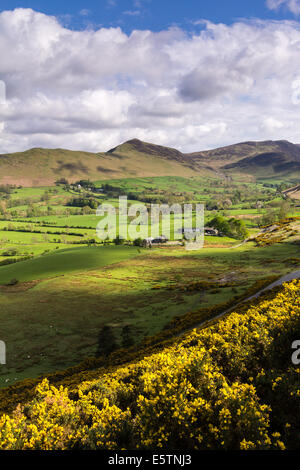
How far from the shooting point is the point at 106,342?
3141cm

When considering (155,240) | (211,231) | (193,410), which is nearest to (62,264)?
(155,240)

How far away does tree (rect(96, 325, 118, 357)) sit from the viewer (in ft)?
96.3

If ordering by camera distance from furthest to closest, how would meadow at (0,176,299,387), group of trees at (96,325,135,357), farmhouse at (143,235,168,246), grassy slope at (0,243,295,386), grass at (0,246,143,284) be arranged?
1. farmhouse at (143,235,168,246)
2. grass at (0,246,143,284)
3. meadow at (0,176,299,387)
4. grassy slope at (0,243,295,386)
5. group of trees at (96,325,135,357)

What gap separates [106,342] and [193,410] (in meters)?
24.2

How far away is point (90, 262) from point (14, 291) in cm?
2995

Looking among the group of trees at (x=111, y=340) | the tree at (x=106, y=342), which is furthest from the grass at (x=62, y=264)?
the group of trees at (x=111, y=340)

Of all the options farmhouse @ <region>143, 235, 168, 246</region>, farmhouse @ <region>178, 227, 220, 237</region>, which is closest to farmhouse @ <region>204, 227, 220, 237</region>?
farmhouse @ <region>178, 227, 220, 237</region>

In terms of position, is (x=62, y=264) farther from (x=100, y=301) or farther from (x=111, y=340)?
(x=111, y=340)

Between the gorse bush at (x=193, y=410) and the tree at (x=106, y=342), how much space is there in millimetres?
17158

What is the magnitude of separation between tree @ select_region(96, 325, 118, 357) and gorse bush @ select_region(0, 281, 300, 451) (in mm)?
17158

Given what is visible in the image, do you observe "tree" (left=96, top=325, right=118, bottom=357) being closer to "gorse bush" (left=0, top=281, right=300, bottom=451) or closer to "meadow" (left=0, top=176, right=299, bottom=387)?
"meadow" (left=0, top=176, right=299, bottom=387)

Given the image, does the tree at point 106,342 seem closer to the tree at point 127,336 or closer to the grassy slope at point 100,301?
the grassy slope at point 100,301

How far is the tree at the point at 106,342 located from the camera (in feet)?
96.3

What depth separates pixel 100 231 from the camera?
171750 millimetres
